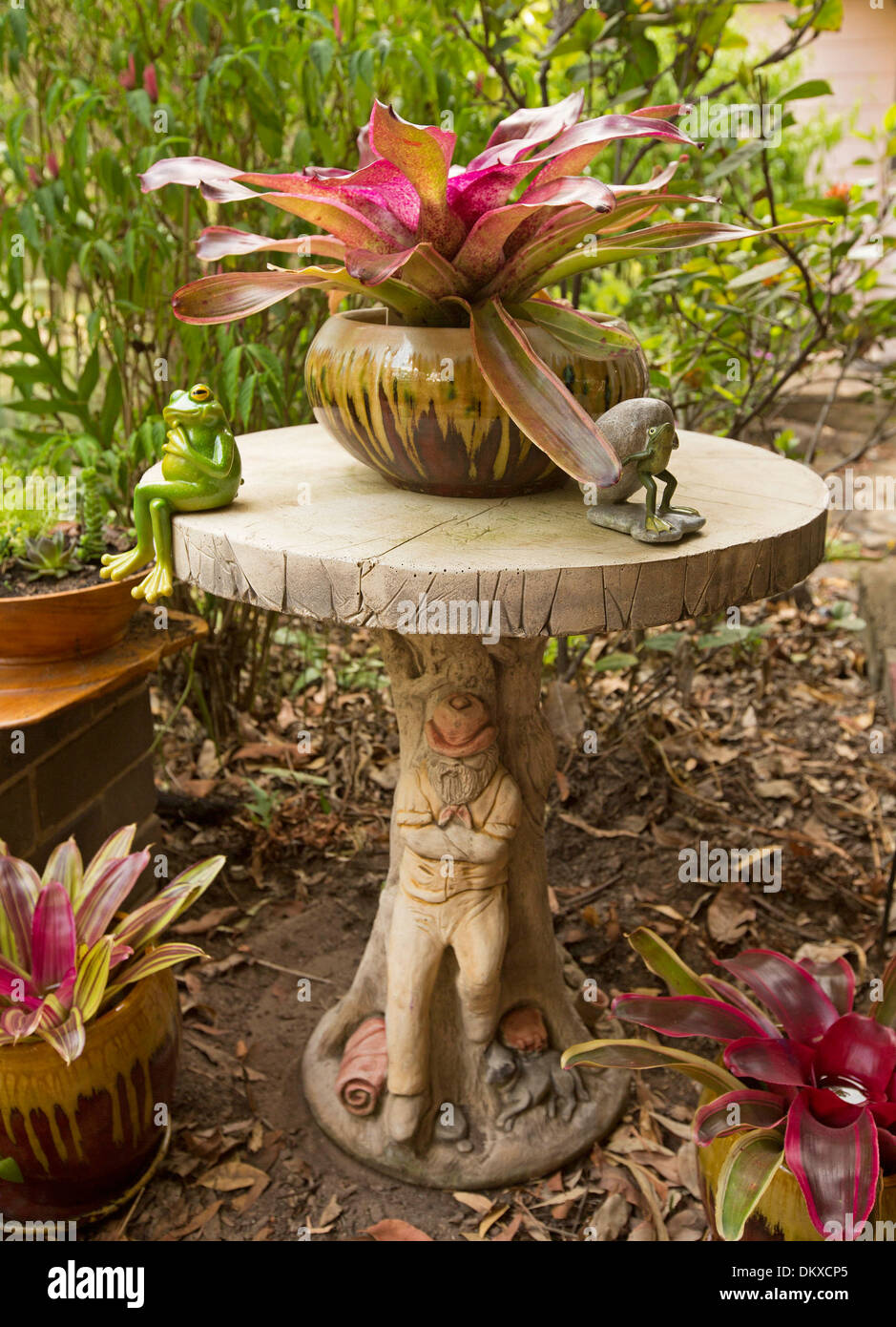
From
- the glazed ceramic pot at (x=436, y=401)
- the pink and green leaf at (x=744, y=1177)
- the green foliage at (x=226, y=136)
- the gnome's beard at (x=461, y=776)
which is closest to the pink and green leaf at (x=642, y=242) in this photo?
the glazed ceramic pot at (x=436, y=401)

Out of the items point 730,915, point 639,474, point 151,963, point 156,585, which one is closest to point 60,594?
point 156,585

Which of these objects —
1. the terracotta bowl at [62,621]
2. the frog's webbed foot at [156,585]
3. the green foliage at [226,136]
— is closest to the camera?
the frog's webbed foot at [156,585]

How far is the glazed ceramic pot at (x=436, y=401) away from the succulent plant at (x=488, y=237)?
46mm

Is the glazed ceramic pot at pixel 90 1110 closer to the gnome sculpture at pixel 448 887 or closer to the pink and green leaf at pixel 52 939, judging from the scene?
the pink and green leaf at pixel 52 939

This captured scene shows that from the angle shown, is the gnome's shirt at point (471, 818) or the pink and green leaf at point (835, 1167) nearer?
the pink and green leaf at point (835, 1167)

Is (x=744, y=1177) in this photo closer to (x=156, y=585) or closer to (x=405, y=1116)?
(x=405, y=1116)

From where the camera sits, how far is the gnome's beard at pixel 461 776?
1.78 metres

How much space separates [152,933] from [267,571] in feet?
2.76

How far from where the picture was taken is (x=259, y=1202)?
1.91 meters

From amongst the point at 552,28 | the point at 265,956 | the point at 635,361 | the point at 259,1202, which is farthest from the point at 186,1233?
the point at 552,28

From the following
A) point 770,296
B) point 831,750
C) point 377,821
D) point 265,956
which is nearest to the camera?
point 265,956

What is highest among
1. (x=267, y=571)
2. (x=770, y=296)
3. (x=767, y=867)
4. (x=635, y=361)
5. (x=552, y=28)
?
(x=552, y=28)

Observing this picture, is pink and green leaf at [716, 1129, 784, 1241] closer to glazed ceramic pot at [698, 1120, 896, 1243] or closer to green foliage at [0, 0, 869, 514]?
glazed ceramic pot at [698, 1120, 896, 1243]

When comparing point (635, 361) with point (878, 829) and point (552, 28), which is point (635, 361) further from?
point (878, 829)
